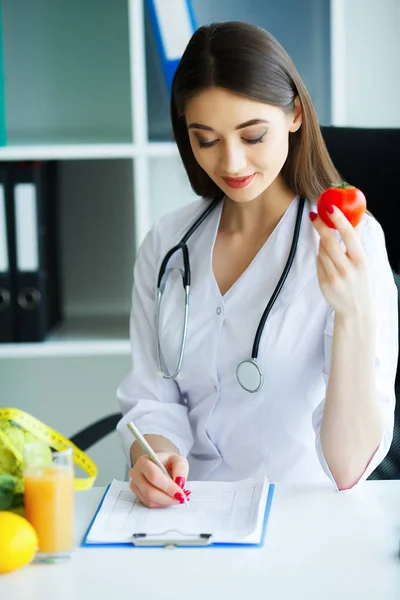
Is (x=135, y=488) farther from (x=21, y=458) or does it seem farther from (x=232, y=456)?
(x=232, y=456)

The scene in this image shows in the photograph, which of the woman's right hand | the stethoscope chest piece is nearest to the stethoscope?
the stethoscope chest piece

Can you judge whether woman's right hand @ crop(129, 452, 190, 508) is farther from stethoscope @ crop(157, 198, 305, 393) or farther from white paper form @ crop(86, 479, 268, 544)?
stethoscope @ crop(157, 198, 305, 393)

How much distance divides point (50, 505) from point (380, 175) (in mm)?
912

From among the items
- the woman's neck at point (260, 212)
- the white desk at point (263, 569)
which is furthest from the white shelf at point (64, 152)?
the white desk at point (263, 569)

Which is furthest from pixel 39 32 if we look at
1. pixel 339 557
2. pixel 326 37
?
pixel 339 557

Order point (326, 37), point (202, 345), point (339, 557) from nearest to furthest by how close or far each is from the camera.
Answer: point (339, 557) < point (202, 345) < point (326, 37)

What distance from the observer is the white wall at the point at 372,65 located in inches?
96.7

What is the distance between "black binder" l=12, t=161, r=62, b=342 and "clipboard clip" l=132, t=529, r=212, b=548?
1254mm

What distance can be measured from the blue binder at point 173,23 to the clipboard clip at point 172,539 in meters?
1.38

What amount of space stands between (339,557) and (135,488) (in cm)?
33

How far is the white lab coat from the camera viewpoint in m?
1.50

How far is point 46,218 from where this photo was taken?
7.77ft

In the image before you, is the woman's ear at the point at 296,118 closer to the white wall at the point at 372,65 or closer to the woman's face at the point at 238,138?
the woman's face at the point at 238,138

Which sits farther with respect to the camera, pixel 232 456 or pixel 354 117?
pixel 354 117
